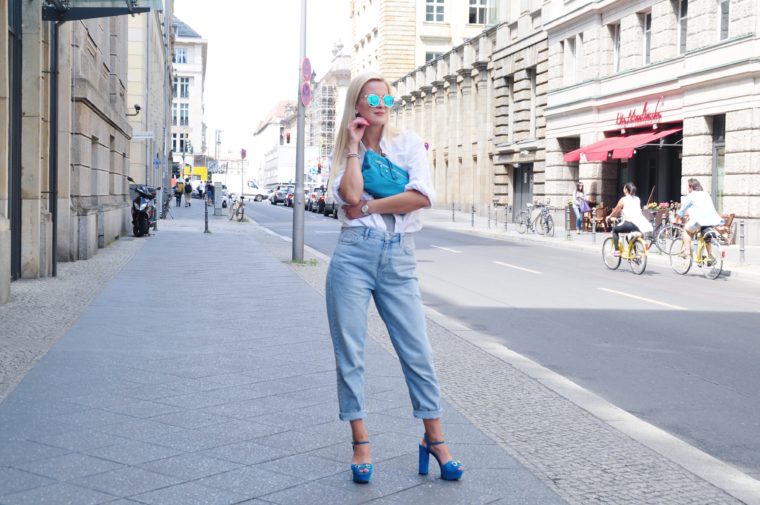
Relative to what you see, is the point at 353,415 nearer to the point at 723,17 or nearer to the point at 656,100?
the point at 723,17

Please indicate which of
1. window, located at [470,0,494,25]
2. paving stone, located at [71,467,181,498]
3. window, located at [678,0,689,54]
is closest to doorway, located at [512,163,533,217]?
window, located at [678,0,689,54]

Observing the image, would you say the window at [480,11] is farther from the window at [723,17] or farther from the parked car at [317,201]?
the window at [723,17]

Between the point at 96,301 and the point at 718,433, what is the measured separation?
7639 millimetres

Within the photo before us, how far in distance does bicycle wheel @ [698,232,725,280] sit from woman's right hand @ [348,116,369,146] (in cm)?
1431

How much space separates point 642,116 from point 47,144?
21.2 metres

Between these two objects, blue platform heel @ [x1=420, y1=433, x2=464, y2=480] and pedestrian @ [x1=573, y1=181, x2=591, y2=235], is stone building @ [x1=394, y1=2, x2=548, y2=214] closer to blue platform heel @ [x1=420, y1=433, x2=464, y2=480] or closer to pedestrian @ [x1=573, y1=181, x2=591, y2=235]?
pedestrian @ [x1=573, y1=181, x2=591, y2=235]

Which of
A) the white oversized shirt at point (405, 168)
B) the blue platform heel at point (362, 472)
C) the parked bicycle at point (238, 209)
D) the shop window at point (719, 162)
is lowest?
the blue platform heel at point (362, 472)

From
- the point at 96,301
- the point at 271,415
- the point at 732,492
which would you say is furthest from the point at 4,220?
the point at 732,492

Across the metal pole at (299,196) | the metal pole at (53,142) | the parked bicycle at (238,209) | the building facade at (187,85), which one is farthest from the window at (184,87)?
the metal pole at (53,142)

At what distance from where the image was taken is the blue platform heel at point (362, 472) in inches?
178

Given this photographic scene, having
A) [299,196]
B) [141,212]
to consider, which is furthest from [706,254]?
[141,212]

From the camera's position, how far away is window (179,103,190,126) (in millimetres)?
142500

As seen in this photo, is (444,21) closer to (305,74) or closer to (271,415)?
(305,74)

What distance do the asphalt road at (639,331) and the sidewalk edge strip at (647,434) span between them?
0.24 m
